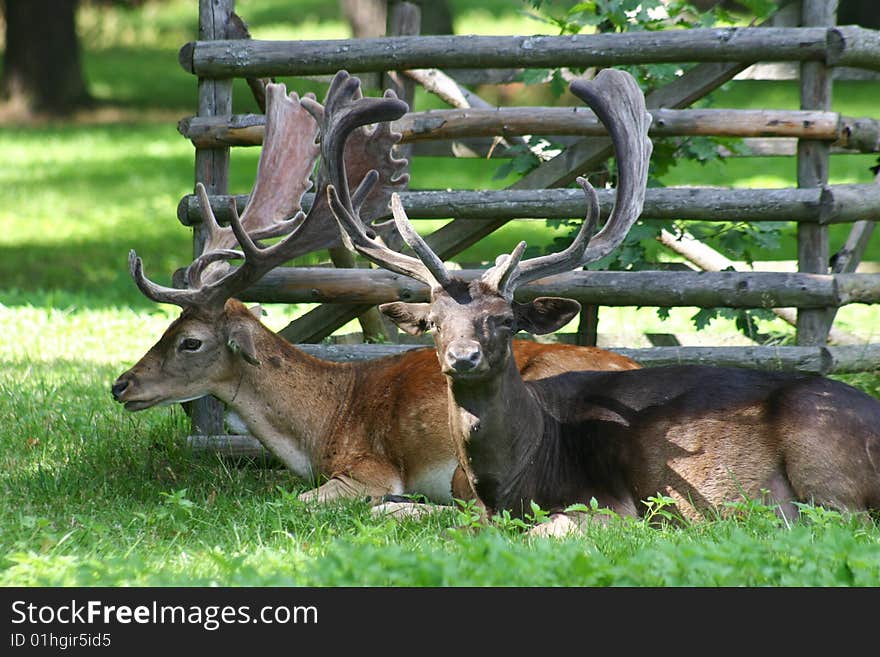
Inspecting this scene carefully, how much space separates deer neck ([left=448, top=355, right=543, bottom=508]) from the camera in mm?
5941

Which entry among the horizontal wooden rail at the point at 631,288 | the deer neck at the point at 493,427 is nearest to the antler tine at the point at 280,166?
the horizontal wooden rail at the point at 631,288

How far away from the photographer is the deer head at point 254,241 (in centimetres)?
684

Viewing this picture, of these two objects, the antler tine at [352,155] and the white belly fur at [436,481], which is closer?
the antler tine at [352,155]

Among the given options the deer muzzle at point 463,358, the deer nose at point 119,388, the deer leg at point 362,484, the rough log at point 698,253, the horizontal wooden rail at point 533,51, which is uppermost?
the horizontal wooden rail at point 533,51

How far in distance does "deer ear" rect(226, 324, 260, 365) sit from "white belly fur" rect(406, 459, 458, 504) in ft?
3.29

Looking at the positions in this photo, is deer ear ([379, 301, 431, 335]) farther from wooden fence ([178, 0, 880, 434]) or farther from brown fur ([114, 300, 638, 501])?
wooden fence ([178, 0, 880, 434])

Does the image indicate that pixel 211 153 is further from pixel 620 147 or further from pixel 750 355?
pixel 750 355

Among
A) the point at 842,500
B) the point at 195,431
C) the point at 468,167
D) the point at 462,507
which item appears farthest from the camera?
the point at 468,167

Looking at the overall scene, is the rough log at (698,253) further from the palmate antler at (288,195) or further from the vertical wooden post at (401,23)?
the palmate antler at (288,195)

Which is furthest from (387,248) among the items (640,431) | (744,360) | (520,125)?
(744,360)
